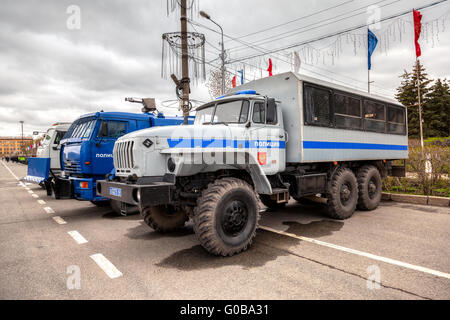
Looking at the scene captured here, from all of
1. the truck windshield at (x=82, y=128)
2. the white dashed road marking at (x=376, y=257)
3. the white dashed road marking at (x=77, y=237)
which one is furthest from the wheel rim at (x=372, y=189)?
the truck windshield at (x=82, y=128)

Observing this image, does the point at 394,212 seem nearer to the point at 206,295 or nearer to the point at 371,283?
the point at 371,283

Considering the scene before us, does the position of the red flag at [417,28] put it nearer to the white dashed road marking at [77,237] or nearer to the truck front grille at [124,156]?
the truck front grille at [124,156]

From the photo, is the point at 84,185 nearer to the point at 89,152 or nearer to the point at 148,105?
the point at 89,152

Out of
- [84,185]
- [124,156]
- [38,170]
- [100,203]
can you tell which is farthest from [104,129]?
[124,156]

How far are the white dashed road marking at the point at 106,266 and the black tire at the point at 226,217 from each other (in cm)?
118

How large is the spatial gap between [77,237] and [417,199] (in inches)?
354

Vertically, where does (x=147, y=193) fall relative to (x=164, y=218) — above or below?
above

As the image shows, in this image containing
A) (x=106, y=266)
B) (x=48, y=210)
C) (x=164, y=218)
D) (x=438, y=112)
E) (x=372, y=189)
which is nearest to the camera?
(x=106, y=266)

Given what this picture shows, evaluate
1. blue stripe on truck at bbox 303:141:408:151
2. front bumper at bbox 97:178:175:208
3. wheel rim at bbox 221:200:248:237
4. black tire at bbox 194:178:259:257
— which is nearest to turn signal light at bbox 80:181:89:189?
front bumper at bbox 97:178:175:208

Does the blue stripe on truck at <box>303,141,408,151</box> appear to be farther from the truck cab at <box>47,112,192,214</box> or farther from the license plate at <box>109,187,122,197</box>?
the truck cab at <box>47,112,192,214</box>

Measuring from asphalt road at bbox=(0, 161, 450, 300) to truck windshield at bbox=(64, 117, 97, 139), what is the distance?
8.12ft

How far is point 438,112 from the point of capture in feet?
120

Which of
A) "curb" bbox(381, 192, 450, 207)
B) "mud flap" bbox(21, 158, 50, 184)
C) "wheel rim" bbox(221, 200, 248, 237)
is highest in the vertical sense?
"mud flap" bbox(21, 158, 50, 184)

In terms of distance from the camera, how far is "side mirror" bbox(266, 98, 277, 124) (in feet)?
16.4
